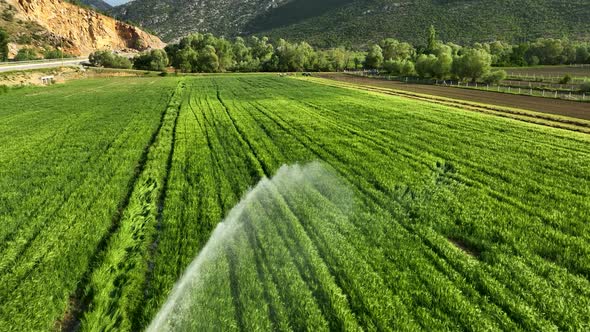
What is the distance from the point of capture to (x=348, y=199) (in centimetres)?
1080

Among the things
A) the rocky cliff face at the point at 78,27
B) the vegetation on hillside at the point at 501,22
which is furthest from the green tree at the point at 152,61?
the vegetation on hillside at the point at 501,22

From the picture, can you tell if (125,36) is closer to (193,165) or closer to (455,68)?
(455,68)

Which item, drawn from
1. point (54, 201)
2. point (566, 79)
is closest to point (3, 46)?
point (54, 201)

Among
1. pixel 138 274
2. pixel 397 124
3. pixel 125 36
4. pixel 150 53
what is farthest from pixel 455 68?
pixel 125 36

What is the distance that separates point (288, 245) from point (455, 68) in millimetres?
75802

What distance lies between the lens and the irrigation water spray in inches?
236

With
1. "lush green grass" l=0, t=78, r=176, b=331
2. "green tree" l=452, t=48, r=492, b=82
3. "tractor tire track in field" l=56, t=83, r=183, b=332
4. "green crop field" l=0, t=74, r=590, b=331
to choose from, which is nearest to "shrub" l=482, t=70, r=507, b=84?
"green tree" l=452, t=48, r=492, b=82

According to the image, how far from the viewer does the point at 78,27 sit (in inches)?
5659

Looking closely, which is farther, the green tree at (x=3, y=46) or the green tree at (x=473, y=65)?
the green tree at (x=3, y=46)

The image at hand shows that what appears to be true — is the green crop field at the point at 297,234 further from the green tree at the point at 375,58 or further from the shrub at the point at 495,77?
the green tree at the point at 375,58

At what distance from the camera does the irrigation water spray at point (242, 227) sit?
19.7 ft

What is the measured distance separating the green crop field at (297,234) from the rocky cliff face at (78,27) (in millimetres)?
139456

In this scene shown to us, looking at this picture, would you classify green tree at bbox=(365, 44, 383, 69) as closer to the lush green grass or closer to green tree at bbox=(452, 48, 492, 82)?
green tree at bbox=(452, 48, 492, 82)

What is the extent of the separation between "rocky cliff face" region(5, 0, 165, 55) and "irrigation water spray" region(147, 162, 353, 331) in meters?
143
